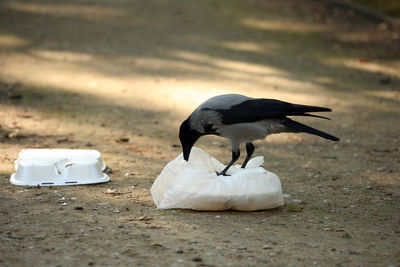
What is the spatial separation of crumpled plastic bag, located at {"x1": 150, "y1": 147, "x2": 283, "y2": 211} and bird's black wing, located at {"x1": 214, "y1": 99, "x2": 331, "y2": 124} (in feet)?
1.51

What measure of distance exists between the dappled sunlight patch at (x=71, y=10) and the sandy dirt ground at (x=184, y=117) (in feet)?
0.16

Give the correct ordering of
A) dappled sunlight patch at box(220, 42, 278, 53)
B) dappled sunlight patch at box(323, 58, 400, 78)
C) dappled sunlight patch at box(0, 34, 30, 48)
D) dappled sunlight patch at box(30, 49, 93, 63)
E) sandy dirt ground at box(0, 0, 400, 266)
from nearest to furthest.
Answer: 1. sandy dirt ground at box(0, 0, 400, 266)
2. dappled sunlight patch at box(30, 49, 93, 63)
3. dappled sunlight patch at box(323, 58, 400, 78)
4. dappled sunlight patch at box(0, 34, 30, 48)
5. dappled sunlight patch at box(220, 42, 278, 53)

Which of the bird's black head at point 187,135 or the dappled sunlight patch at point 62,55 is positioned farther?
the dappled sunlight patch at point 62,55

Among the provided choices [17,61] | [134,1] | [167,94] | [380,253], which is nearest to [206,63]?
[167,94]

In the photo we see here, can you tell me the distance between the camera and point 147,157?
6.54m

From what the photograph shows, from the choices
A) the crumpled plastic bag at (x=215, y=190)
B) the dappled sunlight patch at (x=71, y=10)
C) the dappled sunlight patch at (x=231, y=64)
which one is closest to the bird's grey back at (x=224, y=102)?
the crumpled plastic bag at (x=215, y=190)

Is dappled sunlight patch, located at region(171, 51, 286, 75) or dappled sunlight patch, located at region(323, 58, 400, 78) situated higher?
dappled sunlight patch, located at region(323, 58, 400, 78)

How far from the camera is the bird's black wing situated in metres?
4.88

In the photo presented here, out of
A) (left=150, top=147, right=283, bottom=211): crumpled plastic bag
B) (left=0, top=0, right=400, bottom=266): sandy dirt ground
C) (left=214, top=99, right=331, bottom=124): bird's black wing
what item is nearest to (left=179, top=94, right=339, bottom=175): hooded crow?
(left=214, top=99, right=331, bottom=124): bird's black wing

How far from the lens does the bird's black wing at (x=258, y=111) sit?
4.88m

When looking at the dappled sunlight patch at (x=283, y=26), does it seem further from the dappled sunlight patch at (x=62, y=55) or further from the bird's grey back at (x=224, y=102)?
the bird's grey back at (x=224, y=102)

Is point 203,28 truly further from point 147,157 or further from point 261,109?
point 261,109

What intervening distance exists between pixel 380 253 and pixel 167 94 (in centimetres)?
575

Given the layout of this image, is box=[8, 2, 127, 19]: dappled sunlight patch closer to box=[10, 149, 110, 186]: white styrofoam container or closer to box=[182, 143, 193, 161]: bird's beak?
box=[10, 149, 110, 186]: white styrofoam container
